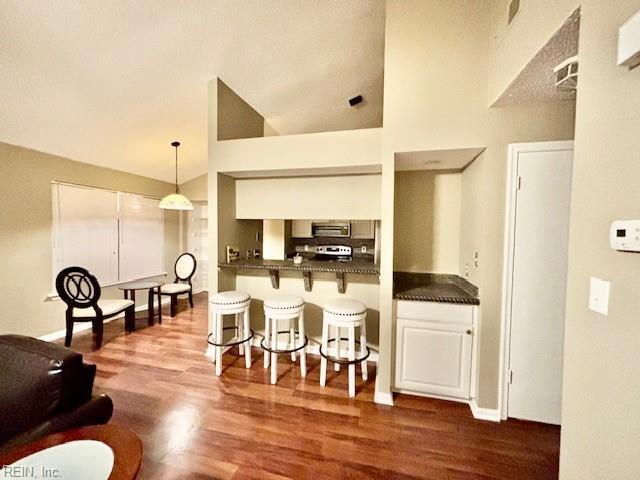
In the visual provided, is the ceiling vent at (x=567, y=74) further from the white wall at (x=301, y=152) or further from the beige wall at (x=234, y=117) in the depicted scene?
the beige wall at (x=234, y=117)

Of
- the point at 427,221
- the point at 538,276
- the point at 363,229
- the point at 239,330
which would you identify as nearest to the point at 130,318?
the point at 239,330

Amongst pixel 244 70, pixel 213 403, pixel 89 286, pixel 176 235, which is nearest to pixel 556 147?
pixel 244 70

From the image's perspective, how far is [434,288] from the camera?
264cm

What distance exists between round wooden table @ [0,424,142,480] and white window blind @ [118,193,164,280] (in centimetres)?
407

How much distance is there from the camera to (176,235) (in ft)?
19.1

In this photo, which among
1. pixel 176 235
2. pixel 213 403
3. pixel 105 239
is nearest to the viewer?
pixel 213 403

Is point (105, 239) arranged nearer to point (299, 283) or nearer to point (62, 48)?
point (62, 48)

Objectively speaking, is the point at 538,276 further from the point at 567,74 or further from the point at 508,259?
the point at 567,74

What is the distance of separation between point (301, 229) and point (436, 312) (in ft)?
7.80

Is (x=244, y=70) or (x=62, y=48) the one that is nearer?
(x=62, y=48)

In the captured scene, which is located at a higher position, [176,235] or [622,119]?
[622,119]

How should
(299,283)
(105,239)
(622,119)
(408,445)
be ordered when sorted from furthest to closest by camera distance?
(105,239) → (299,283) → (408,445) → (622,119)

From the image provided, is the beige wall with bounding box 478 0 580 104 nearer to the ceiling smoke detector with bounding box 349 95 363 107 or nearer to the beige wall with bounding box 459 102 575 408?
the beige wall with bounding box 459 102 575 408

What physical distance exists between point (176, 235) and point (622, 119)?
20.9 ft
